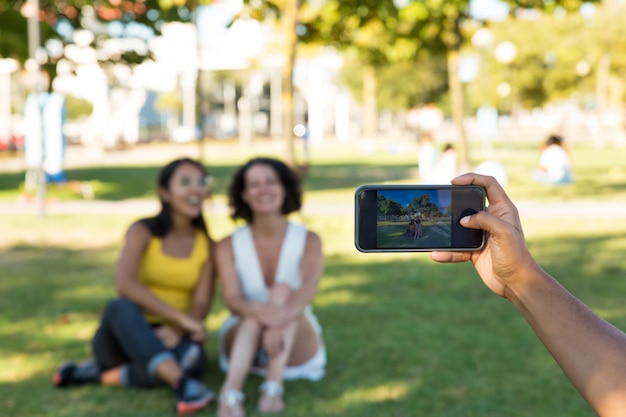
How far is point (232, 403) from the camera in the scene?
4535 mm

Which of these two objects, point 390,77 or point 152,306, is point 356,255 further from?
point 390,77

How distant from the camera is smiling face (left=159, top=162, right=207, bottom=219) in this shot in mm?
5000

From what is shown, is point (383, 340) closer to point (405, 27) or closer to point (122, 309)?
point (122, 309)

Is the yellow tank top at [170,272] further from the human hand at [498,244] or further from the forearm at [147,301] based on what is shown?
the human hand at [498,244]

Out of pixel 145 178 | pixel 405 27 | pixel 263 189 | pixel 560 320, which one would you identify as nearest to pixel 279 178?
pixel 263 189

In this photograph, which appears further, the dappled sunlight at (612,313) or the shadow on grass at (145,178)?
the shadow on grass at (145,178)

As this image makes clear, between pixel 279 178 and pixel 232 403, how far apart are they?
1228 mm

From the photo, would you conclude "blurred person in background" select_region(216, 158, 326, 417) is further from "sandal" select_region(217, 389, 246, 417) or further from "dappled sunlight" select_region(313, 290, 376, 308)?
"dappled sunlight" select_region(313, 290, 376, 308)

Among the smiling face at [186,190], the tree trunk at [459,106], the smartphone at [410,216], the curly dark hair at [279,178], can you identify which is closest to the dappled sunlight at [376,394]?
the curly dark hair at [279,178]

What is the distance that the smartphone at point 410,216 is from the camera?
72.8 inches

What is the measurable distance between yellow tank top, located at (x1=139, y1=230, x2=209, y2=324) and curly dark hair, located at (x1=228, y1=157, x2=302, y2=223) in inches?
11.1

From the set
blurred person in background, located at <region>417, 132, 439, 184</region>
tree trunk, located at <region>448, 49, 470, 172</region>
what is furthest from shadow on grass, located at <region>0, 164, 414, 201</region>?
blurred person in background, located at <region>417, 132, 439, 184</region>

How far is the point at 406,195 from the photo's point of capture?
1.87 meters

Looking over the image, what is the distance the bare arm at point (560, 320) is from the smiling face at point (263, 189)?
3.21 meters
